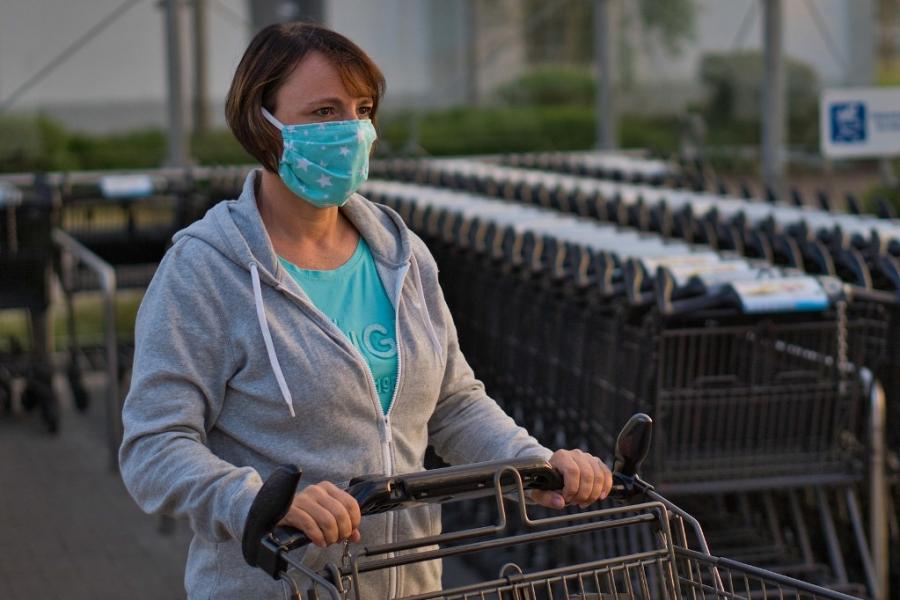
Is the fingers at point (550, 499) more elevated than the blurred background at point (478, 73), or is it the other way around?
the blurred background at point (478, 73)

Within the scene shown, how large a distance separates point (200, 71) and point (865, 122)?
563cm

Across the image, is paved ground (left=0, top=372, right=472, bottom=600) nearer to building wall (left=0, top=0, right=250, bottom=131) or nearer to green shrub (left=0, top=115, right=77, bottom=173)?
green shrub (left=0, top=115, right=77, bottom=173)

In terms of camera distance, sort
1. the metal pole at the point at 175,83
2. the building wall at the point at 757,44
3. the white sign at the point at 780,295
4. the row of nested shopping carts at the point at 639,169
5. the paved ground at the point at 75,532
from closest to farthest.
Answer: the white sign at the point at 780,295 < the paved ground at the point at 75,532 < the row of nested shopping carts at the point at 639,169 < the metal pole at the point at 175,83 < the building wall at the point at 757,44

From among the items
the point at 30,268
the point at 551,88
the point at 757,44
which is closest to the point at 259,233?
the point at 30,268

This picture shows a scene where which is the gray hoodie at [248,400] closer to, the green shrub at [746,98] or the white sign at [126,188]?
the white sign at [126,188]

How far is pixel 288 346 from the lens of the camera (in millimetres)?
2307

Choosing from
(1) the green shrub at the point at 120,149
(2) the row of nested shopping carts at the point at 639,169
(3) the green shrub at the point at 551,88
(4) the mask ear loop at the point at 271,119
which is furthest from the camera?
(3) the green shrub at the point at 551,88

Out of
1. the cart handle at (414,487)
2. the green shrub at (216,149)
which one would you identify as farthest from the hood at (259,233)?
the green shrub at (216,149)

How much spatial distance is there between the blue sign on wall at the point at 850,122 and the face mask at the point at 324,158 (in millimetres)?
6210

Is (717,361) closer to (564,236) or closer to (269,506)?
(564,236)

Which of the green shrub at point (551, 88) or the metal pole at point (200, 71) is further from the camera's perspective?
the green shrub at point (551, 88)

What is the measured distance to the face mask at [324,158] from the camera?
235cm

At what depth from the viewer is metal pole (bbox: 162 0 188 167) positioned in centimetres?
1076

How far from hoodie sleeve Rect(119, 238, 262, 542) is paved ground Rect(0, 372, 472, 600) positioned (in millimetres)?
3354
